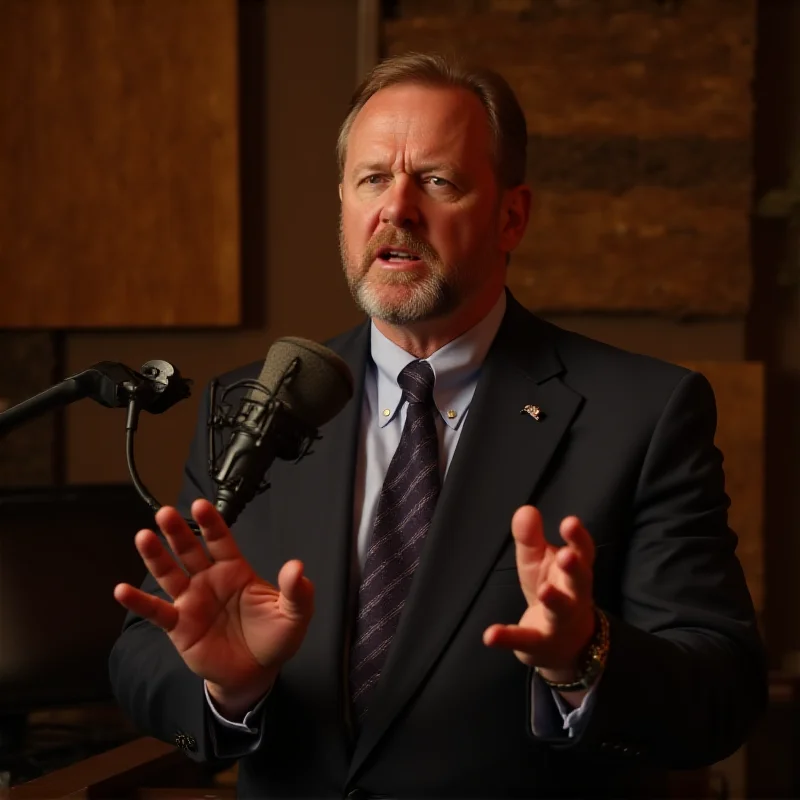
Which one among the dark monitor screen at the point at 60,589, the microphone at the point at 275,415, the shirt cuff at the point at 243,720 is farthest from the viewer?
the dark monitor screen at the point at 60,589

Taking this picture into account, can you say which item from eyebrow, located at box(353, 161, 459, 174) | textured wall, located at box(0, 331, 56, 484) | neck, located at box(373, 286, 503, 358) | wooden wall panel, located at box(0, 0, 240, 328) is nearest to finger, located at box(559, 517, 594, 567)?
neck, located at box(373, 286, 503, 358)

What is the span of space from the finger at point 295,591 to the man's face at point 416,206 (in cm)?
57

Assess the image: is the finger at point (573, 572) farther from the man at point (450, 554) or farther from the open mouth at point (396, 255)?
the open mouth at point (396, 255)

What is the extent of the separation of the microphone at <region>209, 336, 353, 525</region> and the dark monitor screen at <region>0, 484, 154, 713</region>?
122cm

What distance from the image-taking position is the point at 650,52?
2789 mm

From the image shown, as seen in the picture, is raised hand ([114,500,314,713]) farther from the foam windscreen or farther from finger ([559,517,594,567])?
finger ([559,517,594,567])

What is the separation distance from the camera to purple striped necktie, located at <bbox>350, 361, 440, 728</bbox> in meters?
1.57

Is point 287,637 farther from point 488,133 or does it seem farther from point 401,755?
point 488,133

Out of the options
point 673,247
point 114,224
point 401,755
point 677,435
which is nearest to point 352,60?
point 114,224

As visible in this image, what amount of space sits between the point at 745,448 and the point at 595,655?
160cm

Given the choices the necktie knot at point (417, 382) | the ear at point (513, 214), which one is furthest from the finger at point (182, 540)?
the ear at point (513, 214)

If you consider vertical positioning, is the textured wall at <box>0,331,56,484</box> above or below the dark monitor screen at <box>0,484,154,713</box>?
above

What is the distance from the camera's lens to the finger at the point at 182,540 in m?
1.20

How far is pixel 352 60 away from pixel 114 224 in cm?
72
